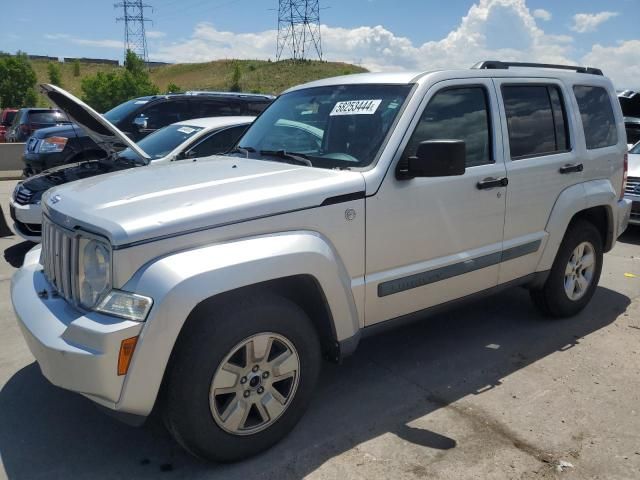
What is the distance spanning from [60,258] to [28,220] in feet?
11.9

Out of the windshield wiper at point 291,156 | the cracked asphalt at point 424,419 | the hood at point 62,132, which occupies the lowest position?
the cracked asphalt at point 424,419

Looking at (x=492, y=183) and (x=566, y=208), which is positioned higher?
(x=492, y=183)

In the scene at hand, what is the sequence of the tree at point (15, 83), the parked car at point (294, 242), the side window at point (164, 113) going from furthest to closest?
1. the tree at point (15, 83)
2. the side window at point (164, 113)
3. the parked car at point (294, 242)

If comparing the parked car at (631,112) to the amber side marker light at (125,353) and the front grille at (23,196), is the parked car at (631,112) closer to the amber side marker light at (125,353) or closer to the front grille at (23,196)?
the front grille at (23,196)

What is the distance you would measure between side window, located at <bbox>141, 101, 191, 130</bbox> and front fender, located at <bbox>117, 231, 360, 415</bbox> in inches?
289

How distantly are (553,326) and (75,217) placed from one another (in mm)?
3812

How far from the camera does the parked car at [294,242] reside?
2.48 metres

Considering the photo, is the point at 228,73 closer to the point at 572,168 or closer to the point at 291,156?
the point at 572,168

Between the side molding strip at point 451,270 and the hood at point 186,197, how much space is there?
2.09 ft

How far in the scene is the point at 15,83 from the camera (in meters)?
41.0

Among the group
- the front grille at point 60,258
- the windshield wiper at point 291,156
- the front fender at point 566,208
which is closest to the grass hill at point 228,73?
the front fender at point 566,208

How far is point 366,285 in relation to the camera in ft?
10.6

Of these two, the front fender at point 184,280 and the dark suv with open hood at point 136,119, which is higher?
the dark suv with open hood at point 136,119

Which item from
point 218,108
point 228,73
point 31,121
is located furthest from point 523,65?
point 228,73
